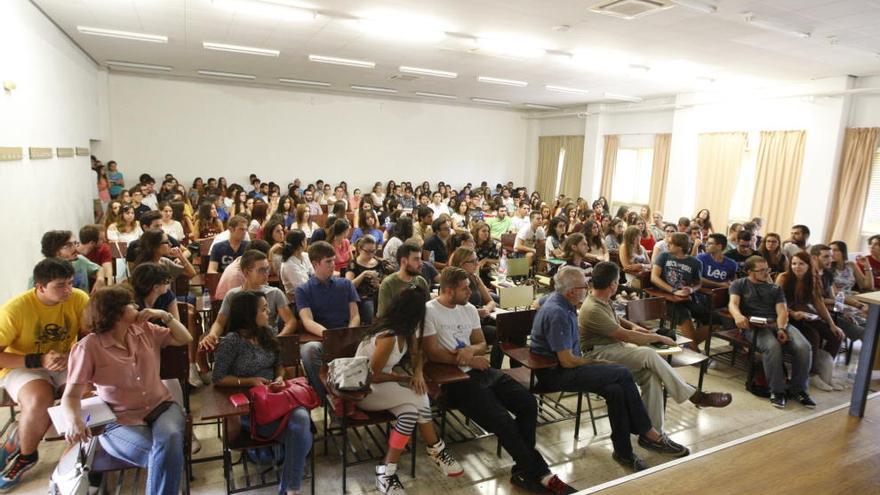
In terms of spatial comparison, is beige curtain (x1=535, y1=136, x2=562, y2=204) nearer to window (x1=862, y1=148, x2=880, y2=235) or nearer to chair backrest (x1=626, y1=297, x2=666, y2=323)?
window (x1=862, y1=148, x2=880, y2=235)

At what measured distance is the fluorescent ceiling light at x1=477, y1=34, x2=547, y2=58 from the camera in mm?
6470

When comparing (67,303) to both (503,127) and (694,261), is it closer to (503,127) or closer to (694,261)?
(694,261)

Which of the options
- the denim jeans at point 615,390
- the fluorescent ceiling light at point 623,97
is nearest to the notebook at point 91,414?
the denim jeans at point 615,390

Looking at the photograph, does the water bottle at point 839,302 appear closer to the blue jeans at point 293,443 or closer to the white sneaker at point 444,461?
the white sneaker at point 444,461

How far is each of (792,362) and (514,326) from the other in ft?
8.68

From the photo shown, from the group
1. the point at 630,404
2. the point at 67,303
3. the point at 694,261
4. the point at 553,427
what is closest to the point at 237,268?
the point at 67,303

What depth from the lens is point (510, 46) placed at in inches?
269

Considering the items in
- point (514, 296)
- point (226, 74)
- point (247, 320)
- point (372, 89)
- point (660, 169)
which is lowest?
point (514, 296)

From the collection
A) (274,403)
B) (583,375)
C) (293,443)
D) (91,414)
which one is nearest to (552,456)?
(583,375)

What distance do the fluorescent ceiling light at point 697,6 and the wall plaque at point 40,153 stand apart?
21.3 ft

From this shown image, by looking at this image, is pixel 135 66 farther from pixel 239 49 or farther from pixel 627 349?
pixel 627 349

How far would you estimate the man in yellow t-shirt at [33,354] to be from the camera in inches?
106

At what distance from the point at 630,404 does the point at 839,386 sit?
2.88 meters

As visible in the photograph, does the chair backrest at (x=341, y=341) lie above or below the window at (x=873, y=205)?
below
